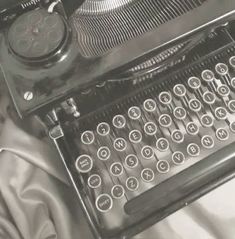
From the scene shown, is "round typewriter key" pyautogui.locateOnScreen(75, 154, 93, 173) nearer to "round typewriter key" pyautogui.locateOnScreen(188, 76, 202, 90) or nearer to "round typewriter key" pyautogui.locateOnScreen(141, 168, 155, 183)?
"round typewriter key" pyautogui.locateOnScreen(141, 168, 155, 183)

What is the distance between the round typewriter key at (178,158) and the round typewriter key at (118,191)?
156 millimetres

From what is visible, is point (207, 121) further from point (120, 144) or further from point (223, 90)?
point (120, 144)

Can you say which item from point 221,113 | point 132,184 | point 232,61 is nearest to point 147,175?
point 132,184

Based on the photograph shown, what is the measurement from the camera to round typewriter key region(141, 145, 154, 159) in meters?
1.14

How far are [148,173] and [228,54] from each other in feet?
1.33

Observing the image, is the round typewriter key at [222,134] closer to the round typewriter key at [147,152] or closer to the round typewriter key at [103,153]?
the round typewriter key at [147,152]

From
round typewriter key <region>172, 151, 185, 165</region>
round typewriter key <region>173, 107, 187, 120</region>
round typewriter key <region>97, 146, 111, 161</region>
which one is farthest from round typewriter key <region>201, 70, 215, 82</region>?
round typewriter key <region>97, 146, 111, 161</region>

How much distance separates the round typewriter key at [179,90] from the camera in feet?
3.83

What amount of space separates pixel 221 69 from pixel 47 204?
23.8 inches

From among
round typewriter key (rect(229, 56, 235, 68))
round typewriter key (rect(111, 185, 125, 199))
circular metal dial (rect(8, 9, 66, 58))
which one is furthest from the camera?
round typewriter key (rect(229, 56, 235, 68))

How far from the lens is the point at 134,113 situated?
3.78 ft

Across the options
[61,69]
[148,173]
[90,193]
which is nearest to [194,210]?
[148,173]

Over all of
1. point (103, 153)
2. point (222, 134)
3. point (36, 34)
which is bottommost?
point (222, 134)

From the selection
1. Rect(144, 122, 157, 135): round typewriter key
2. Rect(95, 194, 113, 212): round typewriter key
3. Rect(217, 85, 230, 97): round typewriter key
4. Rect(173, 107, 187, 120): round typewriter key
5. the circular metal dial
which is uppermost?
the circular metal dial
